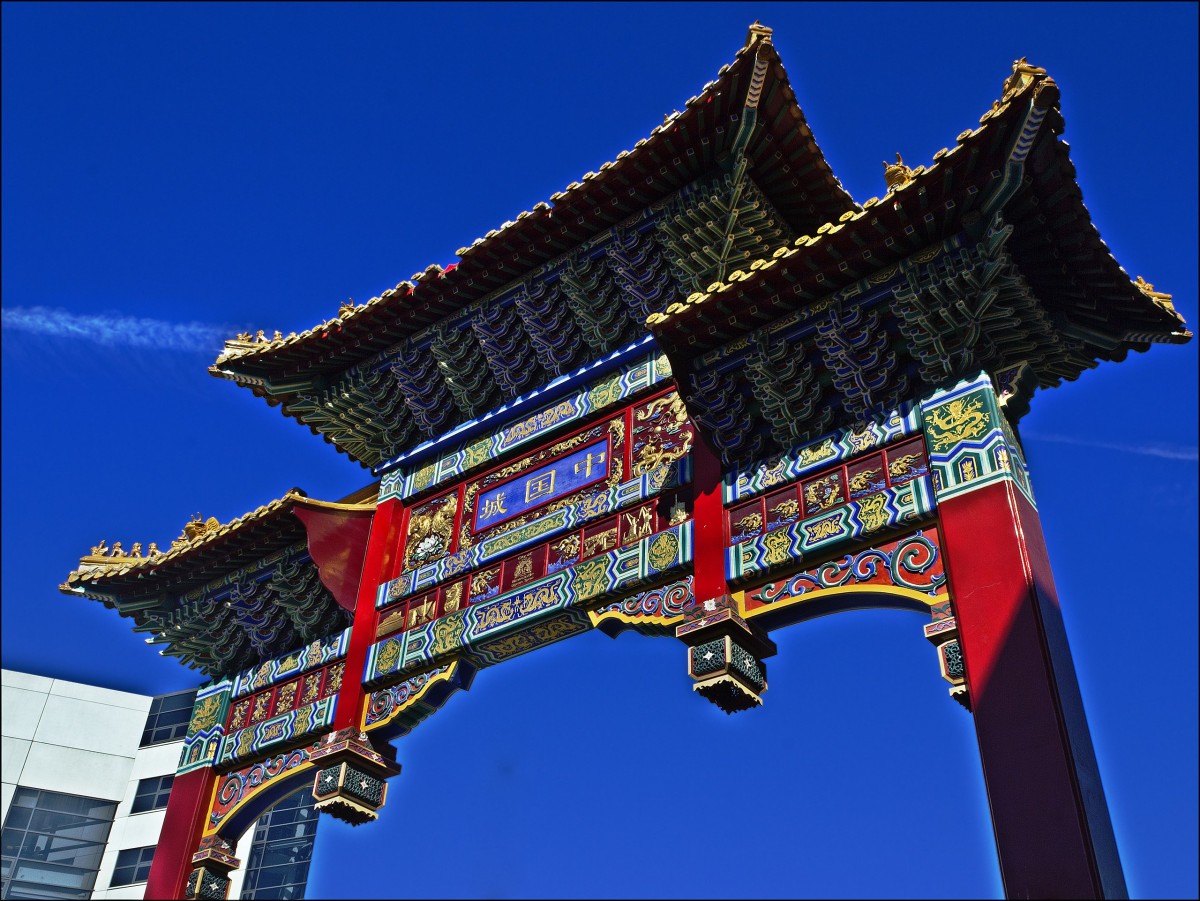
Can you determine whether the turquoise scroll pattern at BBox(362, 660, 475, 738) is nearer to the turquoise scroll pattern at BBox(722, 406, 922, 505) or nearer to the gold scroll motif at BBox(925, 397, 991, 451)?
the turquoise scroll pattern at BBox(722, 406, 922, 505)

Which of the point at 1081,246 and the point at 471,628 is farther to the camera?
the point at 471,628

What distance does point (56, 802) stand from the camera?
31.2 m

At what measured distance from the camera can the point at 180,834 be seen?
1304cm

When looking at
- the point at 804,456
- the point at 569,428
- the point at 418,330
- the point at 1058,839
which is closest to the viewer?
the point at 1058,839

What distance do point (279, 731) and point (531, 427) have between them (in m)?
4.18

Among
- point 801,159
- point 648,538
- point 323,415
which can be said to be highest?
point 801,159

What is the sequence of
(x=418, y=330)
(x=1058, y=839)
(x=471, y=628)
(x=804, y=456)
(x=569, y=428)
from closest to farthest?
(x=1058, y=839) → (x=804, y=456) → (x=471, y=628) → (x=569, y=428) → (x=418, y=330)

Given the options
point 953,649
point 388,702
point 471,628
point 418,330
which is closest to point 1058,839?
point 953,649

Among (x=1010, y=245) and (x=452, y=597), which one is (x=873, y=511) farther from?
(x=452, y=597)

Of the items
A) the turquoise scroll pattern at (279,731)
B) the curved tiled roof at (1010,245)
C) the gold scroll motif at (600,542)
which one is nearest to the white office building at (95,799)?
the turquoise scroll pattern at (279,731)

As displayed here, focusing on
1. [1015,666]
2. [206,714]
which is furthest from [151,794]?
[1015,666]

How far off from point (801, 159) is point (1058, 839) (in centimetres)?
728

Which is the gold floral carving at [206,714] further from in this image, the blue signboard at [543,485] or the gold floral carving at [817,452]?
the gold floral carving at [817,452]

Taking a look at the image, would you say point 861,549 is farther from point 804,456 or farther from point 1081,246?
point 1081,246
